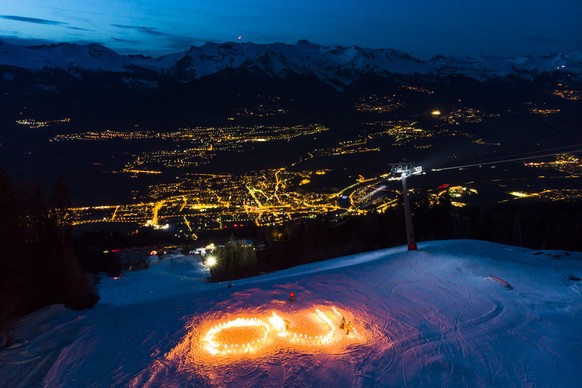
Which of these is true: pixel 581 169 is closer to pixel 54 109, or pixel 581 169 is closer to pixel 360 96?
pixel 360 96

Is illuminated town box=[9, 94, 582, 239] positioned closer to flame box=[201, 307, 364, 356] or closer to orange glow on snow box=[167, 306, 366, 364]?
orange glow on snow box=[167, 306, 366, 364]

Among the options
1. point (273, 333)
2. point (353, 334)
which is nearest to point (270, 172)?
point (273, 333)

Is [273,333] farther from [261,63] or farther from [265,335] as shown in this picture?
[261,63]

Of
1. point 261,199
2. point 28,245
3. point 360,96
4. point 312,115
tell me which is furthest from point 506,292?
point 360,96

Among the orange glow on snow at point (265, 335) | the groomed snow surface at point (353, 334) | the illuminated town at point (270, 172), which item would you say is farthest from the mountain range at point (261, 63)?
the orange glow on snow at point (265, 335)

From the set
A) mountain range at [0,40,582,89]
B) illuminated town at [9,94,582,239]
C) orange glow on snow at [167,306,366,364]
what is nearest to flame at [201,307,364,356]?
orange glow on snow at [167,306,366,364]

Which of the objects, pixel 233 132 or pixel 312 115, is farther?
pixel 312 115

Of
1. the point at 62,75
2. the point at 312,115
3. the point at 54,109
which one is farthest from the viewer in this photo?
the point at 62,75
